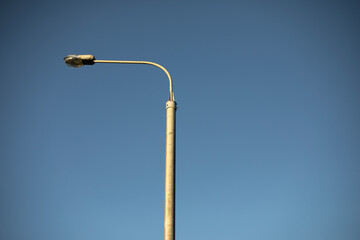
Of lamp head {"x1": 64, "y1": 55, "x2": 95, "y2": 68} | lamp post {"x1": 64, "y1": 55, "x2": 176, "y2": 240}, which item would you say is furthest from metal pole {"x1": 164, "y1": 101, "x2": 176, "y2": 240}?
lamp head {"x1": 64, "y1": 55, "x2": 95, "y2": 68}

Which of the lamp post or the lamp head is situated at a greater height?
the lamp head

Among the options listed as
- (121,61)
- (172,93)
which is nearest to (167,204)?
(172,93)

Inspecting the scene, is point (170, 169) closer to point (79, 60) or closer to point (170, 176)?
point (170, 176)

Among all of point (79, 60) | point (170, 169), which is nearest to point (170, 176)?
point (170, 169)

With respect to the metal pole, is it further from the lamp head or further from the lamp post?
the lamp head

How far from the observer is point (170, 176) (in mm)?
4895

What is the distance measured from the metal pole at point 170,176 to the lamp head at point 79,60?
1.93 meters

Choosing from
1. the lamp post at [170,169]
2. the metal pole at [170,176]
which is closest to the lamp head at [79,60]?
the lamp post at [170,169]

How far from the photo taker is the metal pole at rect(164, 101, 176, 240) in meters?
4.64

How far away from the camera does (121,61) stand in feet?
21.2

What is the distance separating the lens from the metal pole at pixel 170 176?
464cm

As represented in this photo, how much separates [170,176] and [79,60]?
9.97 feet

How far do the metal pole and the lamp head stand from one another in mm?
1933

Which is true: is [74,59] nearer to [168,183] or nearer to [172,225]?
[168,183]
